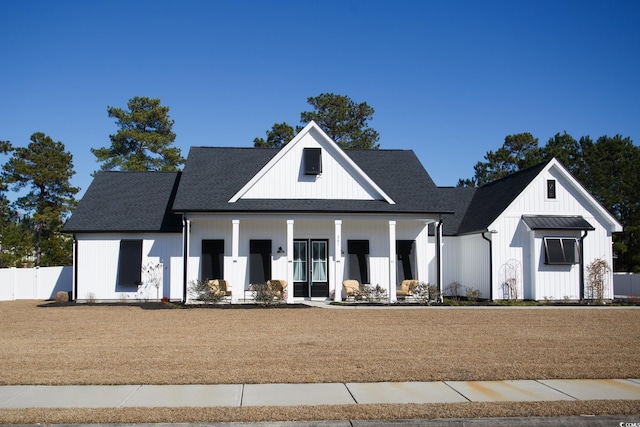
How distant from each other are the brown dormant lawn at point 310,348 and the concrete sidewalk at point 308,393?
0.34m

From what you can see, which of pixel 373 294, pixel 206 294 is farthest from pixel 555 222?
pixel 206 294

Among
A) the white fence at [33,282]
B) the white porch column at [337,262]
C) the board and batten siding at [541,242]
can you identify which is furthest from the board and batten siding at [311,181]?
the white fence at [33,282]

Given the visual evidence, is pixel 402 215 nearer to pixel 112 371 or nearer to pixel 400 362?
pixel 400 362

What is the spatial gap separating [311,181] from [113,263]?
8673mm

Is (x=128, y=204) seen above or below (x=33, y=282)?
above

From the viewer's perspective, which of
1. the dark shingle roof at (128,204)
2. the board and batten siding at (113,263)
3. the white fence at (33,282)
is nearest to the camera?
the board and batten siding at (113,263)

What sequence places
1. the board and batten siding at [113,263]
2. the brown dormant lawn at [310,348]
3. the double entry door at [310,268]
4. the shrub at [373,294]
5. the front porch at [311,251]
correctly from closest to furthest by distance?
the brown dormant lawn at [310,348]
the shrub at [373,294]
the front porch at [311,251]
the board and batten siding at [113,263]
the double entry door at [310,268]

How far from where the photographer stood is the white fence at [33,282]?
28.3 meters

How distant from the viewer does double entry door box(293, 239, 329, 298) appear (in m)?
25.0

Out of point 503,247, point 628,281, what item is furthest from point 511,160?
point 503,247

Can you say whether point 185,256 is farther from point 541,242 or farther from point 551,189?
point 551,189

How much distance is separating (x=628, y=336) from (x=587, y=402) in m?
7.15

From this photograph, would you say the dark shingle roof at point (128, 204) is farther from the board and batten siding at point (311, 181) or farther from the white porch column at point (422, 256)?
the white porch column at point (422, 256)

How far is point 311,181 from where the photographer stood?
971 inches
